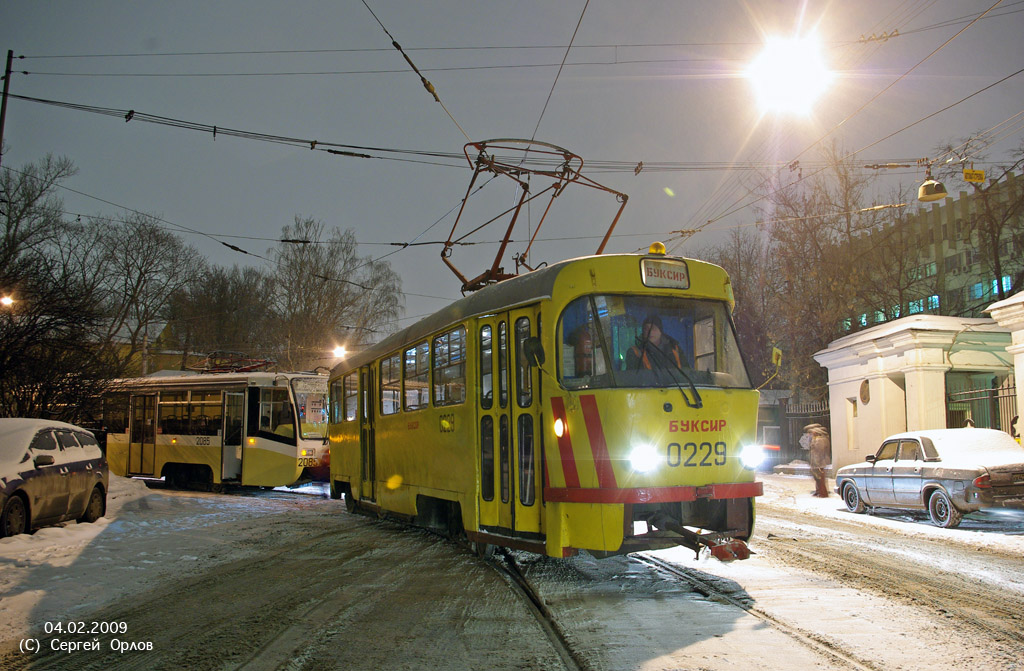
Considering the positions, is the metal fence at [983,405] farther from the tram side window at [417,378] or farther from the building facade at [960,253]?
the tram side window at [417,378]

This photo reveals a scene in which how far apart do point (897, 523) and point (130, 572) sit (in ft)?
39.0

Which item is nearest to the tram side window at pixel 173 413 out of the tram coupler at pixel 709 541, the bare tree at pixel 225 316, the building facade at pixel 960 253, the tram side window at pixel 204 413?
the tram side window at pixel 204 413

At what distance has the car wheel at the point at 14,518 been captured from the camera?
30.8ft

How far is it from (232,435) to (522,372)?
14.6 metres

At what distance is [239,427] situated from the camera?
19609 millimetres

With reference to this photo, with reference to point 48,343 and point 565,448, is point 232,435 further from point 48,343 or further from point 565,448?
point 565,448

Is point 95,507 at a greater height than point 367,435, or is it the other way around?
point 367,435

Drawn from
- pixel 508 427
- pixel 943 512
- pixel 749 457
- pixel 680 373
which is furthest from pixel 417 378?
pixel 943 512

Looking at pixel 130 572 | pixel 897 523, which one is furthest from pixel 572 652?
pixel 897 523

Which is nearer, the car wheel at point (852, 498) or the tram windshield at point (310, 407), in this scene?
the car wheel at point (852, 498)

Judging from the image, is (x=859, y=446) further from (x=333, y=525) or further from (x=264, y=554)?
(x=264, y=554)

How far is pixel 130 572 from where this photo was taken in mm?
8547

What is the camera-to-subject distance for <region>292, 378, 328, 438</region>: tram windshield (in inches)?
772

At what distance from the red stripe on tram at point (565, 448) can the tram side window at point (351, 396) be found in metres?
7.39
